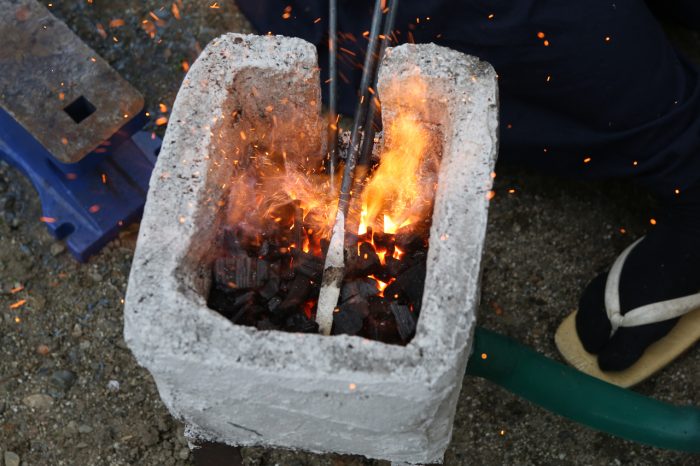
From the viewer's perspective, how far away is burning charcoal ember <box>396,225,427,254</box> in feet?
5.53

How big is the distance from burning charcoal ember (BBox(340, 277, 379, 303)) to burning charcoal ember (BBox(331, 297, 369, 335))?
0.02 m

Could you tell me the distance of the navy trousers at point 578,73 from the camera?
2.12 metres

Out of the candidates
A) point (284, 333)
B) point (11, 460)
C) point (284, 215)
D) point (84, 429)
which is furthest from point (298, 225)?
point (11, 460)

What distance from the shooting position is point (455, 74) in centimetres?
153

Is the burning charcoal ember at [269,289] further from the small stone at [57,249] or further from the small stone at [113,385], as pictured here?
the small stone at [57,249]

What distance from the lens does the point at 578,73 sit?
2.21m

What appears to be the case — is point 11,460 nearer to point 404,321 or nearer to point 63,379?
point 63,379

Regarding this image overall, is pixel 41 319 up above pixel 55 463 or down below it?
above

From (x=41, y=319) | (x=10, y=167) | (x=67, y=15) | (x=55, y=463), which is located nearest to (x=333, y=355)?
(x=55, y=463)

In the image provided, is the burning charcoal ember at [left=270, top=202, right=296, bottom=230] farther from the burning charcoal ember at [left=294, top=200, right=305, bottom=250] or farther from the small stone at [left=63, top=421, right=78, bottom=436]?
the small stone at [left=63, top=421, right=78, bottom=436]

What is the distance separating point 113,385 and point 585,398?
Result: 1280 millimetres

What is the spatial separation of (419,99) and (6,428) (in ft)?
4.92

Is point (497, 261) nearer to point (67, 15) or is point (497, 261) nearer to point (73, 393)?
point (73, 393)

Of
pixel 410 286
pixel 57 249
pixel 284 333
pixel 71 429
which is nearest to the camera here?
pixel 284 333
